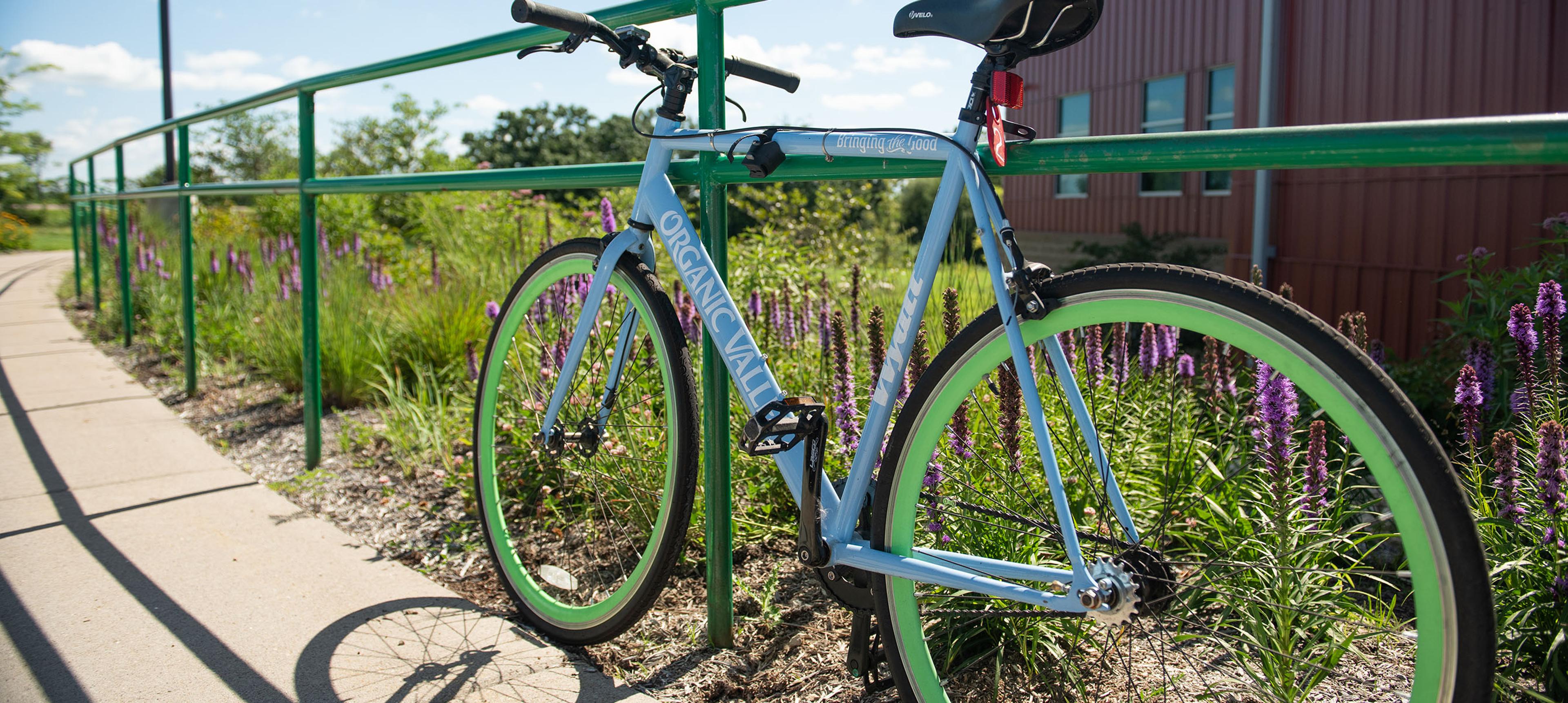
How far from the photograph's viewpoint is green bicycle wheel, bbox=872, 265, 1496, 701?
1.08 metres

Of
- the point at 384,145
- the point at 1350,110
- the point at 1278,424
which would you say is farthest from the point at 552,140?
the point at 1278,424

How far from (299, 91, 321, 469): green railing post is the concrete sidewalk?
296 millimetres

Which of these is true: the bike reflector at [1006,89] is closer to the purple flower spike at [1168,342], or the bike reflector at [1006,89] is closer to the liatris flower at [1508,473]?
the liatris flower at [1508,473]

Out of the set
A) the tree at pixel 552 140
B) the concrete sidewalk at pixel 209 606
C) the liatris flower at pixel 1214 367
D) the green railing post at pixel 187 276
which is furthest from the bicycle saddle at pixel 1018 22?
the tree at pixel 552 140

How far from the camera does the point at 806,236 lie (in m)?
7.78

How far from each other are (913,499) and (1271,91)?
8.11 metres

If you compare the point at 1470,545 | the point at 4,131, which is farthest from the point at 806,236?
the point at 4,131

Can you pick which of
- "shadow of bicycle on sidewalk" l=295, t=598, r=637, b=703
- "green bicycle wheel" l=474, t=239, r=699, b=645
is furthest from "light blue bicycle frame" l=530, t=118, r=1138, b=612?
"shadow of bicycle on sidewalk" l=295, t=598, r=637, b=703

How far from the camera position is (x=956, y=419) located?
6.28 ft

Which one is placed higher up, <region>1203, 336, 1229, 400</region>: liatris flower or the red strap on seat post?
the red strap on seat post

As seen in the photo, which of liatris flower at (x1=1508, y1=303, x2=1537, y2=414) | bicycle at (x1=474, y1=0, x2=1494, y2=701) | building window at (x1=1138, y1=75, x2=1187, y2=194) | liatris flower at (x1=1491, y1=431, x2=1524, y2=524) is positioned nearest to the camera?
bicycle at (x1=474, y1=0, x2=1494, y2=701)

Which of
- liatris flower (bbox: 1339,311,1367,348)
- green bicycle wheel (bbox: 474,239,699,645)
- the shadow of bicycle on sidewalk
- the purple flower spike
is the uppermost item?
liatris flower (bbox: 1339,311,1367,348)

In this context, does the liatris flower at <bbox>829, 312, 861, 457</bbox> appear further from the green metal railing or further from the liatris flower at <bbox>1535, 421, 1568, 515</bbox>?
the liatris flower at <bbox>1535, 421, 1568, 515</bbox>

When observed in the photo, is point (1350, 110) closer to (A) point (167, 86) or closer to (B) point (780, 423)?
(B) point (780, 423)
